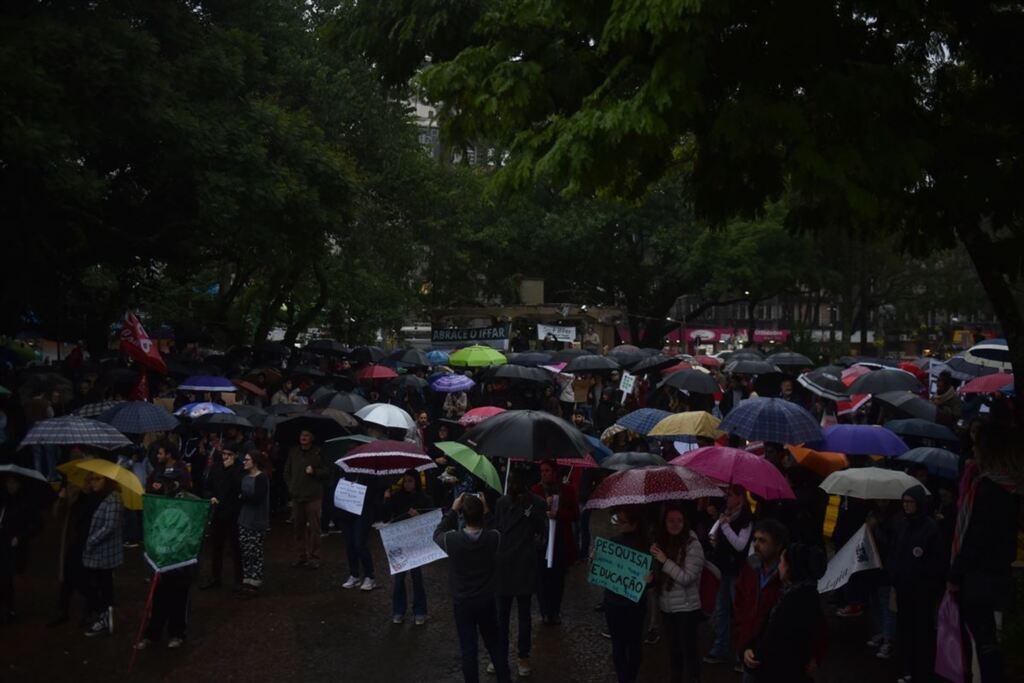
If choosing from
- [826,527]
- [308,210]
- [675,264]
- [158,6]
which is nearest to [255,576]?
[826,527]

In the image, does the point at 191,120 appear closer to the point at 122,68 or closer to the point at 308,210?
the point at 122,68

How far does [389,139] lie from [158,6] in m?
9.67

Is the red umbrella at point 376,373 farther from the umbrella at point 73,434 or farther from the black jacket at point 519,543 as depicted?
the black jacket at point 519,543

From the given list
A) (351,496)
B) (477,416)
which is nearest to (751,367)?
(477,416)

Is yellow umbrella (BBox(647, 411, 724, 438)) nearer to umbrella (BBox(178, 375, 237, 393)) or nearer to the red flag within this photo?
umbrella (BBox(178, 375, 237, 393))

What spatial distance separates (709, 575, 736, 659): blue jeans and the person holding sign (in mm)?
2796

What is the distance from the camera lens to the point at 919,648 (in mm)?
8055

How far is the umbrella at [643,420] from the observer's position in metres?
13.0

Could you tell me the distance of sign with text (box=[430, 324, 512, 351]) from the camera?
27.3 m

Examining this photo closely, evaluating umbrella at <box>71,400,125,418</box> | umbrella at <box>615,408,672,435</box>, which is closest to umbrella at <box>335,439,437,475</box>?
umbrella at <box>615,408,672,435</box>

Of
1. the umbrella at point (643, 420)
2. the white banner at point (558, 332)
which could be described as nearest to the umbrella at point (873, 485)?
the umbrella at point (643, 420)

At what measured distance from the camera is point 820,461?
10.5 meters

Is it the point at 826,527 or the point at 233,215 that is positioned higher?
the point at 233,215

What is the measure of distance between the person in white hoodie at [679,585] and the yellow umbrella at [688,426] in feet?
15.0
